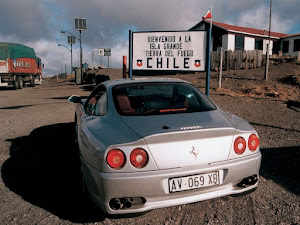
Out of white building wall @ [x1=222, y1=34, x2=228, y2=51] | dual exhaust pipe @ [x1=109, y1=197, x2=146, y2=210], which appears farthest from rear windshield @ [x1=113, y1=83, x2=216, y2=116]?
white building wall @ [x1=222, y1=34, x2=228, y2=51]

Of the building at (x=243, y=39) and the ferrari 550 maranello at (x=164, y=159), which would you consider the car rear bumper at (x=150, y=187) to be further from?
the building at (x=243, y=39)

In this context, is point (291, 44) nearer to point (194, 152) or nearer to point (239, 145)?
point (239, 145)

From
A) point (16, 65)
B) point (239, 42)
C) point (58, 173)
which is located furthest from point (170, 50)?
point (239, 42)

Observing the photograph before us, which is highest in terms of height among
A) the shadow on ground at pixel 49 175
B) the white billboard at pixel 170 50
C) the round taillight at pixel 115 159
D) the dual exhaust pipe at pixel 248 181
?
the white billboard at pixel 170 50

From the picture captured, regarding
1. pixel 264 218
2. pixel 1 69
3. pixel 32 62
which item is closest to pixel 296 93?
pixel 264 218

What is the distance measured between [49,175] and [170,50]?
5828 mm

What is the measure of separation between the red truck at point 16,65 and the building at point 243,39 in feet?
68.6

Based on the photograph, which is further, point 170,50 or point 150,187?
point 170,50

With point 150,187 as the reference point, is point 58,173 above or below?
below

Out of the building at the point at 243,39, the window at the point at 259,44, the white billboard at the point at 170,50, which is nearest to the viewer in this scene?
the white billboard at the point at 170,50

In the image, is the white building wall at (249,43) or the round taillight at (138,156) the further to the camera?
the white building wall at (249,43)

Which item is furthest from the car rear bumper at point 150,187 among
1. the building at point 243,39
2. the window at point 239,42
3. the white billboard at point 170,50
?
the window at point 239,42

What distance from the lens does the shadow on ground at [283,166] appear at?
11.7ft

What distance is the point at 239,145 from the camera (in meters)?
2.59
